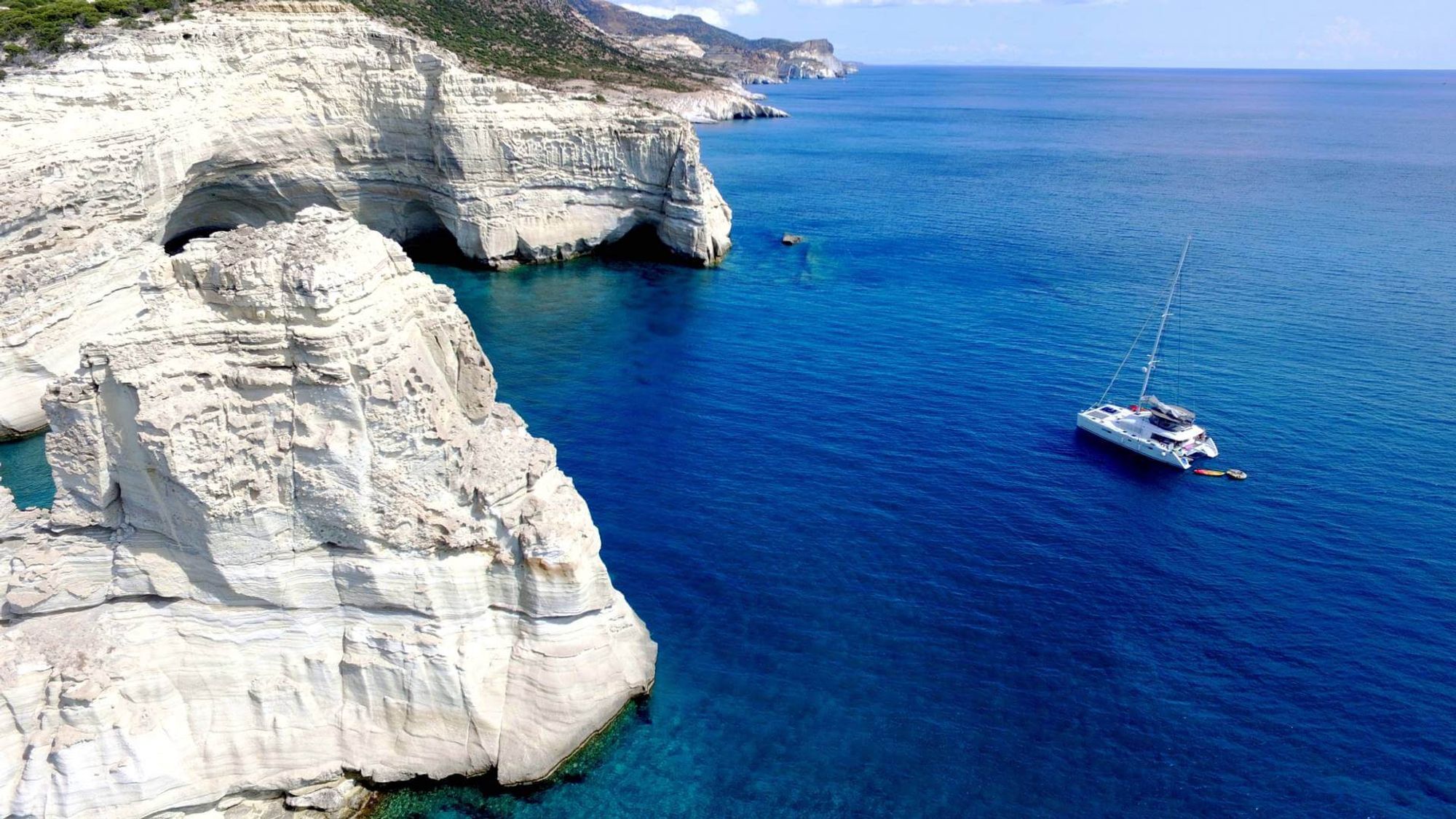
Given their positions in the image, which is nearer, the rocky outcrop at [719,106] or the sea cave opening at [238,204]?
the sea cave opening at [238,204]

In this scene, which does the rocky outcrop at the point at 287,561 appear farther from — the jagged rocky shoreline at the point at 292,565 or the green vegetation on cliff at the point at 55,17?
the green vegetation on cliff at the point at 55,17

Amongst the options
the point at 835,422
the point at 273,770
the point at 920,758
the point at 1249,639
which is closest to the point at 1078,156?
the point at 835,422

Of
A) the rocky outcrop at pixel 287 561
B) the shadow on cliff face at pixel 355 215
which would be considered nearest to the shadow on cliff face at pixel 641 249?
the shadow on cliff face at pixel 355 215

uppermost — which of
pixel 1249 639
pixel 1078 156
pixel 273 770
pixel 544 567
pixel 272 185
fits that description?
pixel 1078 156

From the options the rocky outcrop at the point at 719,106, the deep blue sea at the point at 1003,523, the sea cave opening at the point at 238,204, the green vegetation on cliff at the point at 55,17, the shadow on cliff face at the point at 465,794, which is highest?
the rocky outcrop at the point at 719,106

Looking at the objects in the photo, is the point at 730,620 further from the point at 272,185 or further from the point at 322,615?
the point at 272,185

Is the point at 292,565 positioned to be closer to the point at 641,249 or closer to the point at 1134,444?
the point at 1134,444
